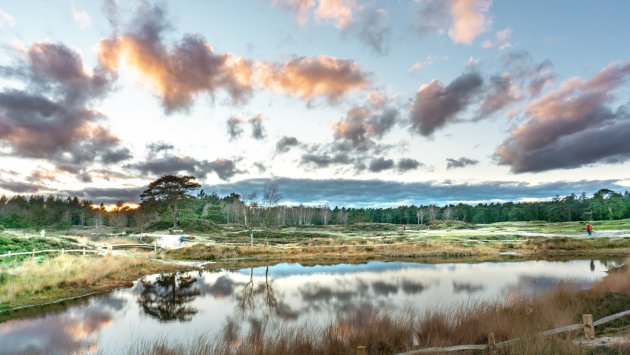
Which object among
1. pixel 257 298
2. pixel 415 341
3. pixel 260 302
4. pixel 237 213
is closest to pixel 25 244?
pixel 257 298

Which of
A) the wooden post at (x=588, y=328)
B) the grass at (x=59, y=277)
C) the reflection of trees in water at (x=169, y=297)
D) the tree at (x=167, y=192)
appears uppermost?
the tree at (x=167, y=192)

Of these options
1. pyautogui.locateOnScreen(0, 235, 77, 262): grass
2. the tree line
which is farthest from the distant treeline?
pyautogui.locateOnScreen(0, 235, 77, 262): grass

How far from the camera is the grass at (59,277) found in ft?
66.9

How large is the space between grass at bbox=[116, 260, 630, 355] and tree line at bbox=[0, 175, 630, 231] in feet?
168

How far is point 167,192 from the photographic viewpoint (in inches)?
3150

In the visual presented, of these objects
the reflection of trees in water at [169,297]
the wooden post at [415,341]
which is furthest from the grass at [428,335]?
the reflection of trees in water at [169,297]

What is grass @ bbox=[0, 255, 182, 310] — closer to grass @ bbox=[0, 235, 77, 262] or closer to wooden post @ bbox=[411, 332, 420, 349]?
grass @ bbox=[0, 235, 77, 262]

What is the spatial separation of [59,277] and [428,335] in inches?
905

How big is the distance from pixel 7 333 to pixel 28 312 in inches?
148

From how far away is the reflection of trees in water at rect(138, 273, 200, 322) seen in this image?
18.9 metres

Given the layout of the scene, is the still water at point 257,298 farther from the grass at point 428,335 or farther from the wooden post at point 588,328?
the wooden post at point 588,328

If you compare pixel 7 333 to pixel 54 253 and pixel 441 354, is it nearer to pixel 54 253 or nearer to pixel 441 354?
pixel 441 354

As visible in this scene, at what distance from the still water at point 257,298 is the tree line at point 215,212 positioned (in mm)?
33895

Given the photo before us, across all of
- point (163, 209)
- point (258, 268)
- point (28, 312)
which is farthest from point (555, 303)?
point (163, 209)
